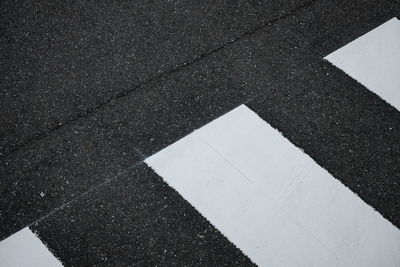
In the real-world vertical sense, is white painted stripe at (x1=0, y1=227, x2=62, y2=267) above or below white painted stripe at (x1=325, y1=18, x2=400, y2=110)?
below

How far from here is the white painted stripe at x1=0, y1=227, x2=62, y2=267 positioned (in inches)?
85.1

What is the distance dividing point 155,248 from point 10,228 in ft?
2.74

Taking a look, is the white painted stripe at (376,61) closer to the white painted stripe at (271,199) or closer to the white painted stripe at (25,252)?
the white painted stripe at (271,199)

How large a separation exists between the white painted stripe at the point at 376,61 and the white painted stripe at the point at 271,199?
858mm

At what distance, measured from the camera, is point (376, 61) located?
3.10 meters

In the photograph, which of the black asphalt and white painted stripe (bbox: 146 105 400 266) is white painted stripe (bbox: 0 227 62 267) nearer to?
the black asphalt

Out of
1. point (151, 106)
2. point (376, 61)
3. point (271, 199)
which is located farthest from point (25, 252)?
point (376, 61)

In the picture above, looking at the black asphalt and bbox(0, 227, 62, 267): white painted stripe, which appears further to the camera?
the black asphalt

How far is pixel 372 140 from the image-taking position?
2.73 m

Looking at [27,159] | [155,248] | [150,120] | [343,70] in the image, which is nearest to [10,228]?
[27,159]

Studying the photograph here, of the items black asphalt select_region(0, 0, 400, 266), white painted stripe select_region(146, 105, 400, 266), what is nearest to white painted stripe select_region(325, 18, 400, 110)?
black asphalt select_region(0, 0, 400, 266)

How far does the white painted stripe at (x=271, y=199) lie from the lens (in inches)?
90.9

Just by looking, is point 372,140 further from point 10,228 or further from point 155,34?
point 10,228

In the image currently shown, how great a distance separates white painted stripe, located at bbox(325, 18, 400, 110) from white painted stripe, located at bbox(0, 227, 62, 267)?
238 cm
